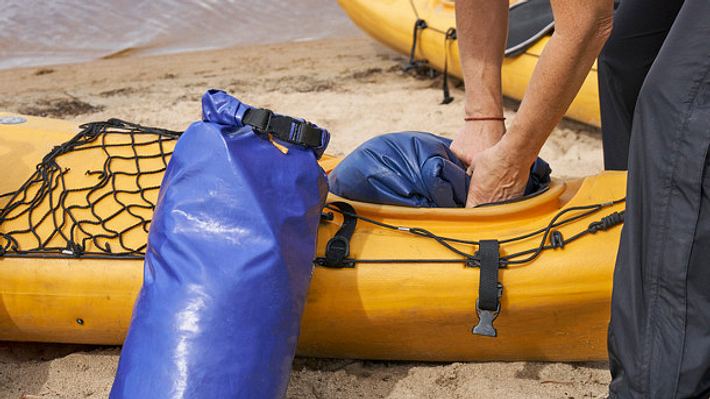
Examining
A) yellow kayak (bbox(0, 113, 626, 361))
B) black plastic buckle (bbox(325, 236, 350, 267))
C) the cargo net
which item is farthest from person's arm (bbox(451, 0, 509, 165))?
the cargo net

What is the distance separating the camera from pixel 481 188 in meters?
1.81

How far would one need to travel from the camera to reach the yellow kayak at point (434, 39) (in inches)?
120

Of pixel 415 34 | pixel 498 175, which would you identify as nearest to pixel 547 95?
pixel 498 175

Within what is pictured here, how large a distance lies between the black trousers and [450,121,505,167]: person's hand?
0.56 metres

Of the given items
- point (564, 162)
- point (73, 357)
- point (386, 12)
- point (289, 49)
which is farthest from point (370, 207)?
point (289, 49)

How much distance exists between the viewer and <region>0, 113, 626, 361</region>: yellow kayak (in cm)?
162

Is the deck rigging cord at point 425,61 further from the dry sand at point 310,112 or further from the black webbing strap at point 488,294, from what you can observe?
the black webbing strap at point 488,294

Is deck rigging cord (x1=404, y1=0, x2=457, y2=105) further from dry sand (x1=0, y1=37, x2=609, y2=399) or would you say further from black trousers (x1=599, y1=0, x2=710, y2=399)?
black trousers (x1=599, y1=0, x2=710, y2=399)

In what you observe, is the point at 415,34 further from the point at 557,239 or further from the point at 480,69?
the point at 557,239

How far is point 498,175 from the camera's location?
5.82 ft

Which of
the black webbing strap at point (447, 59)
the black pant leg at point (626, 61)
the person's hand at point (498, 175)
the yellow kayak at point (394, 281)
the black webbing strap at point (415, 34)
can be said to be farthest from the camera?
the black webbing strap at point (415, 34)

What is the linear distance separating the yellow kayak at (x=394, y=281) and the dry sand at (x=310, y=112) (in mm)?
50

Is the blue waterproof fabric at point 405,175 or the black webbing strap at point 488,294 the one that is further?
the blue waterproof fabric at point 405,175

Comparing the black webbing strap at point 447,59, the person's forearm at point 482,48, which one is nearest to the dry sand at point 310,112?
the black webbing strap at point 447,59
